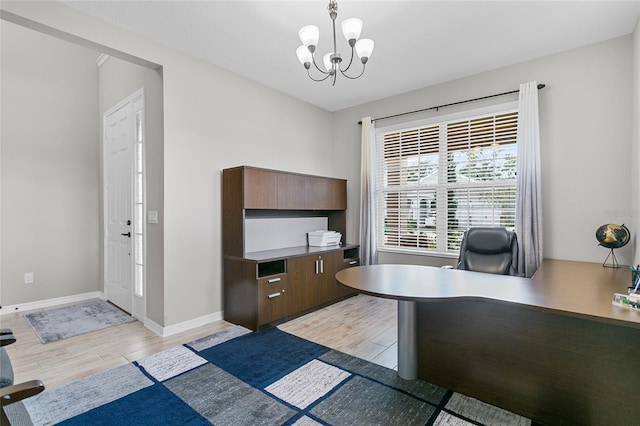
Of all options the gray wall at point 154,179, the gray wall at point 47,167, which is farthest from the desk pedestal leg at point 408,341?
the gray wall at point 47,167

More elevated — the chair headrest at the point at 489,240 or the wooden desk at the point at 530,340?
the chair headrest at the point at 489,240

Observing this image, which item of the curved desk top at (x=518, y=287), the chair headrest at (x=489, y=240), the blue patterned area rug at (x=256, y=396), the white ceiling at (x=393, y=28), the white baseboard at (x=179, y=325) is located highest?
the white ceiling at (x=393, y=28)

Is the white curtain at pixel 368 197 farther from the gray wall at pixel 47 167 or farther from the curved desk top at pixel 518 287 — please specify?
the gray wall at pixel 47 167

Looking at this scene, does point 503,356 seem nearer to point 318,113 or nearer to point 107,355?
point 107,355

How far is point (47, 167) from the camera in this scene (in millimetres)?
4027

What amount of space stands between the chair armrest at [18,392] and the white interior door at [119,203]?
2789 mm

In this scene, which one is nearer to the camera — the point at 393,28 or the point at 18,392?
the point at 18,392

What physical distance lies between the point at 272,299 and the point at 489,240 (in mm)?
2268

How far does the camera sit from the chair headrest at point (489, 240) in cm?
302

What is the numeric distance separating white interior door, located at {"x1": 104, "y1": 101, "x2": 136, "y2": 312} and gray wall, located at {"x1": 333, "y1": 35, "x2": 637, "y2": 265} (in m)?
4.38

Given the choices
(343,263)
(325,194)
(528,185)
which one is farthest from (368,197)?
(528,185)

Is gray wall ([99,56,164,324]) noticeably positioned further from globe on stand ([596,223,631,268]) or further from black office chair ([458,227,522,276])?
globe on stand ([596,223,631,268])

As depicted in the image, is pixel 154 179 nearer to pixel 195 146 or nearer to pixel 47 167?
pixel 195 146

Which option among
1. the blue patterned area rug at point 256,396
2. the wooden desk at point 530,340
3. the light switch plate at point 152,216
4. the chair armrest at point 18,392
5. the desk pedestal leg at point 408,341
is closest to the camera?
the chair armrest at point 18,392
